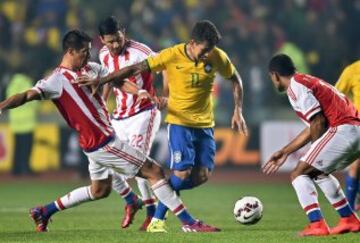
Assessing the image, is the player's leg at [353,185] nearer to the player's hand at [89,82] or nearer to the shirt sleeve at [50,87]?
the player's hand at [89,82]

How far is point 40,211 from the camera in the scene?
10586 millimetres

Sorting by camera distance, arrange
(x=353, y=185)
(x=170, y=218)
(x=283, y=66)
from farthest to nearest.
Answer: (x=353, y=185)
(x=170, y=218)
(x=283, y=66)

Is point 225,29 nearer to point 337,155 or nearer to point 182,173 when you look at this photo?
point 182,173

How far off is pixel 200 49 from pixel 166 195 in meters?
1.50

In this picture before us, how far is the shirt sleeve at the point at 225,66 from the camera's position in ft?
35.5

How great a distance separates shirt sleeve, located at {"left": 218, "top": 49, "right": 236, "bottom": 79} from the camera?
426 inches

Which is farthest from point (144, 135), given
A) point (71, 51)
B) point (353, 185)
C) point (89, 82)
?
point (353, 185)

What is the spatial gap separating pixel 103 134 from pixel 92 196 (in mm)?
802

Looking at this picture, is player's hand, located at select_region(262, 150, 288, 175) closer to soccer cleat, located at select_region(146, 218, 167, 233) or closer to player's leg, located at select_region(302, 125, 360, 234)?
player's leg, located at select_region(302, 125, 360, 234)

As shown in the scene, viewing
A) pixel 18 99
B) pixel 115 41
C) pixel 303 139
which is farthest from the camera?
pixel 115 41

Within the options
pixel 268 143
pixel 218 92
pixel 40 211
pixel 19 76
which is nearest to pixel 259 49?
pixel 218 92

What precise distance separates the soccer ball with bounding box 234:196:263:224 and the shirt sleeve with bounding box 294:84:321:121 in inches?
50.1

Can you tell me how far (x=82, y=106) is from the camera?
9945mm

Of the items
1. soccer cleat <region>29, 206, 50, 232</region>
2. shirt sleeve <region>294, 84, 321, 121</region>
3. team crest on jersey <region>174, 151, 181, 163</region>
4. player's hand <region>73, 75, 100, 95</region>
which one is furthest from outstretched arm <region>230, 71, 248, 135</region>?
soccer cleat <region>29, 206, 50, 232</region>
